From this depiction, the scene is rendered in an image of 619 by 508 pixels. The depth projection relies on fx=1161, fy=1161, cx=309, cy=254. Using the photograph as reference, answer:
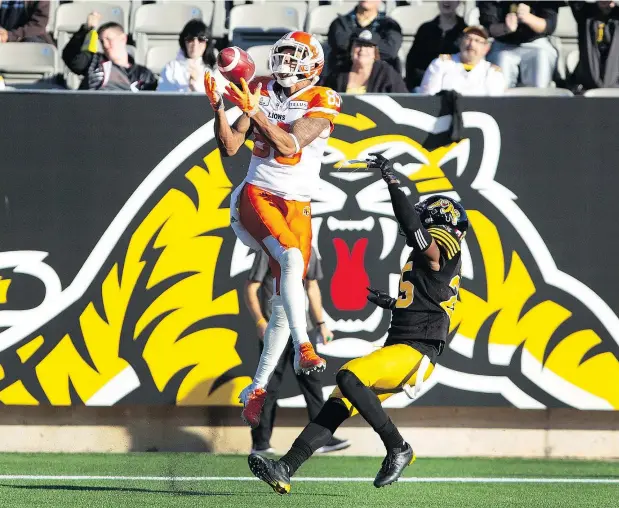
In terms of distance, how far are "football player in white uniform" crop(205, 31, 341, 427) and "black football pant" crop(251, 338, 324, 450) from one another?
1835 mm

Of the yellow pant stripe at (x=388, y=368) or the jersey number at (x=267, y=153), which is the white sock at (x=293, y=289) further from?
the jersey number at (x=267, y=153)

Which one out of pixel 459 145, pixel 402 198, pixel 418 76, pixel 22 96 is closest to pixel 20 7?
pixel 22 96

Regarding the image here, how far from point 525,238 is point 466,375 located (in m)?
1.15

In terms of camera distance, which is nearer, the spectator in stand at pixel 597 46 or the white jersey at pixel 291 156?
the white jersey at pixel 291 156

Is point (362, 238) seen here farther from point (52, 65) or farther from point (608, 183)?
point (52, 65)

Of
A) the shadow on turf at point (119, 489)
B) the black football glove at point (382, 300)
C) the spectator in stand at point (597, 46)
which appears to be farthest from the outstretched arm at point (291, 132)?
the spectator in stand at point (597, 46)

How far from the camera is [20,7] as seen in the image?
A: 1152 centimetres

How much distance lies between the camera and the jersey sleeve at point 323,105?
649cm

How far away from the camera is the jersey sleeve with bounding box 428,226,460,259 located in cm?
641

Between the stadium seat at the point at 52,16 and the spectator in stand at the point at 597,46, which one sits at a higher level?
the spectator in stand at the point at 597,46

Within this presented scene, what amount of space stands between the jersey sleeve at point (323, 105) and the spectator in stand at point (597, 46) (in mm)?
4287

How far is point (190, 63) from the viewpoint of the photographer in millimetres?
9922

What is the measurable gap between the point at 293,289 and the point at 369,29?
4445 millimetres

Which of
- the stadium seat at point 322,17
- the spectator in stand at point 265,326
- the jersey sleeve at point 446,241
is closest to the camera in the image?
the jersey sleeve at point 446,241
